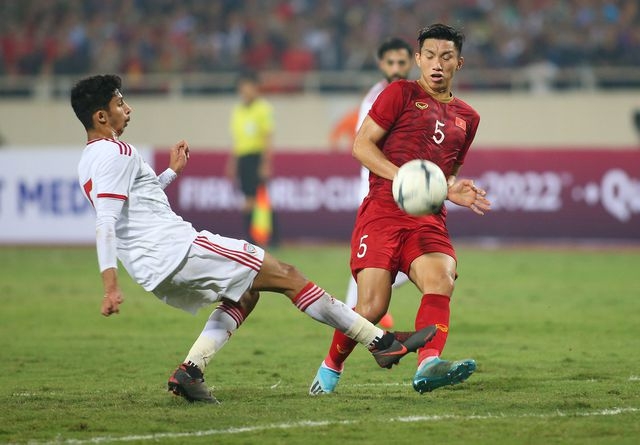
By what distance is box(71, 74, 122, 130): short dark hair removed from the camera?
Answer: 6836 mm

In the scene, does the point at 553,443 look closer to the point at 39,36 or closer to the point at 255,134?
the point at 255,134

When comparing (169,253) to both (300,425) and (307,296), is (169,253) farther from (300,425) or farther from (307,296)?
Answer: (300,425)

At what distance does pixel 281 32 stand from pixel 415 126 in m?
18.2

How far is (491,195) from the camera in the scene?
19562 millimetres

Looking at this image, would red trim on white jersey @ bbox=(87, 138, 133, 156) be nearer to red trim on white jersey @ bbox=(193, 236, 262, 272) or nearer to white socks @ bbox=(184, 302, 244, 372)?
red trim on white jersey @ bbox=(193, 236, 262, 272)

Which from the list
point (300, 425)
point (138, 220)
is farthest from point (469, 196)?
point (138, 220)

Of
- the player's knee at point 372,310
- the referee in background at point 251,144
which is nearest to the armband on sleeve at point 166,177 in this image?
the player's knee at point 372,310

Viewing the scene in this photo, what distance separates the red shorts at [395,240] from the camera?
720 cm

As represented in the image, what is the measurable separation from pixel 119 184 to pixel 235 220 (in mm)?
13900

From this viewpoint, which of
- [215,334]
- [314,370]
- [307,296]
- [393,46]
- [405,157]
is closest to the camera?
[307,296]

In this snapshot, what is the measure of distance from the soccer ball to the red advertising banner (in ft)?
41.6

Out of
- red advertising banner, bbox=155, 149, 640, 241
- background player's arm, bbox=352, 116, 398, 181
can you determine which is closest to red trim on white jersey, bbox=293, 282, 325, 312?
background player's arm, bbox=352, 116, 398, 181

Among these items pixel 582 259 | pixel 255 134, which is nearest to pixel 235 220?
pixel 255 134

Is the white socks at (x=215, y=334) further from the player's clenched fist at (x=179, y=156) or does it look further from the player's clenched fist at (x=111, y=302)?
the player's clenched fist at (x=179, y=156)
